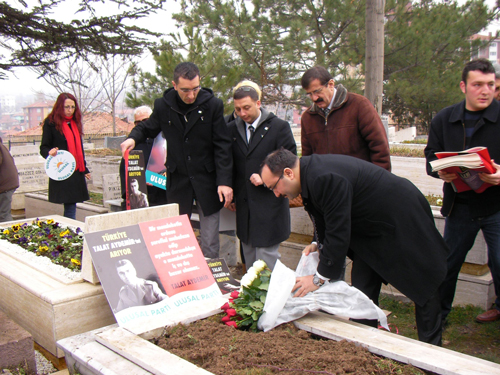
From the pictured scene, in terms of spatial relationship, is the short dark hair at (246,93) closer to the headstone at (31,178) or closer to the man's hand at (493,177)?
the man's hand at (493,177)

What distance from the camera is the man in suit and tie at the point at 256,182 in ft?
11.2

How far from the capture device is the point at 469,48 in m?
14.4

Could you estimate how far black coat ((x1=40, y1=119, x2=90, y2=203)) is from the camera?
511 cm

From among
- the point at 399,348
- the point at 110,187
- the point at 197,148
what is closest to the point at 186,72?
the point at 197,148

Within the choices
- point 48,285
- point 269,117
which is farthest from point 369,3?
point 48,285

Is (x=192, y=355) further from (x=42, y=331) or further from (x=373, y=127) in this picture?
(x=373, y=127)

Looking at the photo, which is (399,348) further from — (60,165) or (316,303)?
(60,165)

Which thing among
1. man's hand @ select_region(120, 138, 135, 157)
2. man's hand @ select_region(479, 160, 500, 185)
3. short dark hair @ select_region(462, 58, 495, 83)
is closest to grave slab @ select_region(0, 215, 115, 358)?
man's hand @ select_region(120, 138, 135, 157)

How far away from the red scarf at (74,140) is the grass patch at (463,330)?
3604 mm

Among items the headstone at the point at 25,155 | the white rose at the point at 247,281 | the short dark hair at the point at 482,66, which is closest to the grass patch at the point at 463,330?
the white rose at the point at 247,281

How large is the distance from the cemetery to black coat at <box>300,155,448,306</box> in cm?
34

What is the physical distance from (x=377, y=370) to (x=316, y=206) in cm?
84

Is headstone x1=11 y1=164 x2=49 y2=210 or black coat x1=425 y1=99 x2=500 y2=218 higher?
black coat x1=425 y1=99 x2=500 y2=218

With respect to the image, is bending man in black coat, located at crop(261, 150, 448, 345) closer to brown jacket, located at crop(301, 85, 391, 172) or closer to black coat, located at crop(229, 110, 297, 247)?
brown jacket, located at crop(301, 85, 391, 172)
